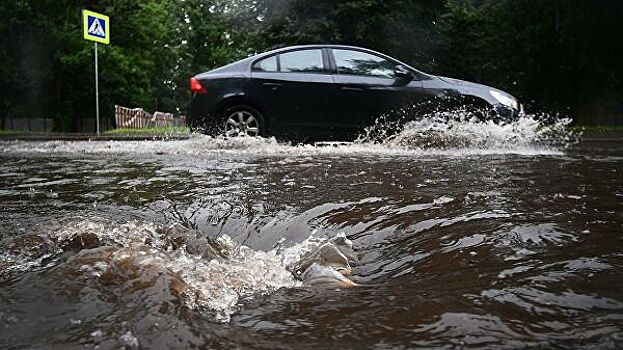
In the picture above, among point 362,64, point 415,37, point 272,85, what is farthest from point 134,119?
point 362,64

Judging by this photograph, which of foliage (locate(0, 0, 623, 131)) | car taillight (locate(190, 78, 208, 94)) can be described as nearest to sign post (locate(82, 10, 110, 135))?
foliage (locate(0, 0, 623, 131))

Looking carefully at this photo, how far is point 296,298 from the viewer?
1.89 meters

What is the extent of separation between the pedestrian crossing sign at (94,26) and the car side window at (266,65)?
28.7 ft

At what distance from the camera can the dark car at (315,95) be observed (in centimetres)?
769

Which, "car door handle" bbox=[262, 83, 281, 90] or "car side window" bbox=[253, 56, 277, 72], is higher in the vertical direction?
"car side window" bbox=[253, 56, 277, 72]

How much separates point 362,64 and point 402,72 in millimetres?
541

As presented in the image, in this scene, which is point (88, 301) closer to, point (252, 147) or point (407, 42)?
point (252, 147)

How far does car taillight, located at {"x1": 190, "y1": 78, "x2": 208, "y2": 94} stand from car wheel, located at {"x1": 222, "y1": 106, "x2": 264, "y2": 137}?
0.40 metres

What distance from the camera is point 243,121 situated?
7.79 m

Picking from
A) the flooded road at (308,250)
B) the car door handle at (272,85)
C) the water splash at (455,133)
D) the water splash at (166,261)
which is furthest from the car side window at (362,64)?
the water splash at (166,261)

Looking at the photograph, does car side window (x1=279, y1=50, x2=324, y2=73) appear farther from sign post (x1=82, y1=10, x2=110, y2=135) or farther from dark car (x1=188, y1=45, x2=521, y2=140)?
sign post (x1=82, y1=10, x2=110, y2=135)

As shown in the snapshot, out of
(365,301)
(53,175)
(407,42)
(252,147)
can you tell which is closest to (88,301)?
(365,301)

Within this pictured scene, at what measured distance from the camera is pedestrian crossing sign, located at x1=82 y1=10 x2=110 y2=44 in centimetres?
1507

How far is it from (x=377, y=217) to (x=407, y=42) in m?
20.7
